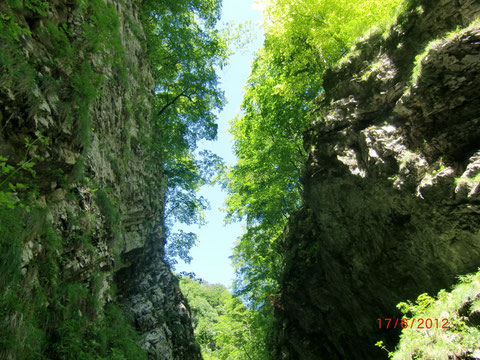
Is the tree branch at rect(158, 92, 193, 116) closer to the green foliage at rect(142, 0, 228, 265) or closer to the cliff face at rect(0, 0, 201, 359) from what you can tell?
the green foliage at rect(142, 0, 228, 265)

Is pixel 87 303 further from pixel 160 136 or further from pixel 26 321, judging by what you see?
pixel 160 136

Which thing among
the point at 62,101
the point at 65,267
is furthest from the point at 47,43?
the point at 65,267

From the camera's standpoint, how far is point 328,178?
35.8 feet

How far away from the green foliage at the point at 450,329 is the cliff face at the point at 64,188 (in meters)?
6.22

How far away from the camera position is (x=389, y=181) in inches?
333

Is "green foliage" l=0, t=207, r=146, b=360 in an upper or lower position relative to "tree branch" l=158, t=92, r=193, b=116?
lower

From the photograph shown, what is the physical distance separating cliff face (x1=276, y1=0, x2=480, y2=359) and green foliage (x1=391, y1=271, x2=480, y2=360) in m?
0.77

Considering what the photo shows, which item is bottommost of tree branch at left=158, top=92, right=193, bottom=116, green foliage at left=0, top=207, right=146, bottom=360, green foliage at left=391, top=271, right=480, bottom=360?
green foliage at left=391, top=271, right=480, bottom=360

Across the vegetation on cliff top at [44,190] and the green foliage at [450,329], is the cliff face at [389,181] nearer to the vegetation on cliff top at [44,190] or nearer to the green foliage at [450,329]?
the green foliage at [450,329]

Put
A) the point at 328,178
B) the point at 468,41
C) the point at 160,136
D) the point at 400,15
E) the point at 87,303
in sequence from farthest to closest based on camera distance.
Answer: the point at 160,136, the point at 328,178, the point at 400,15, the point at 468,41, the point at 87,303

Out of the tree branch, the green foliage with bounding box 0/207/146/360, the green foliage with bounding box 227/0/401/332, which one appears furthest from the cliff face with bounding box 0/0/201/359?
the green foliage with bounding box 227/0/401/332

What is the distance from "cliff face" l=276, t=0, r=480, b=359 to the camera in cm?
689

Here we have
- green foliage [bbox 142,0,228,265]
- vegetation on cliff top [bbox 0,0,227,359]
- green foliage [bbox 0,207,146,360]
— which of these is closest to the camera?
green foliage [bbox 0,207,146,360]

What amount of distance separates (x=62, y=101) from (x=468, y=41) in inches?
346
